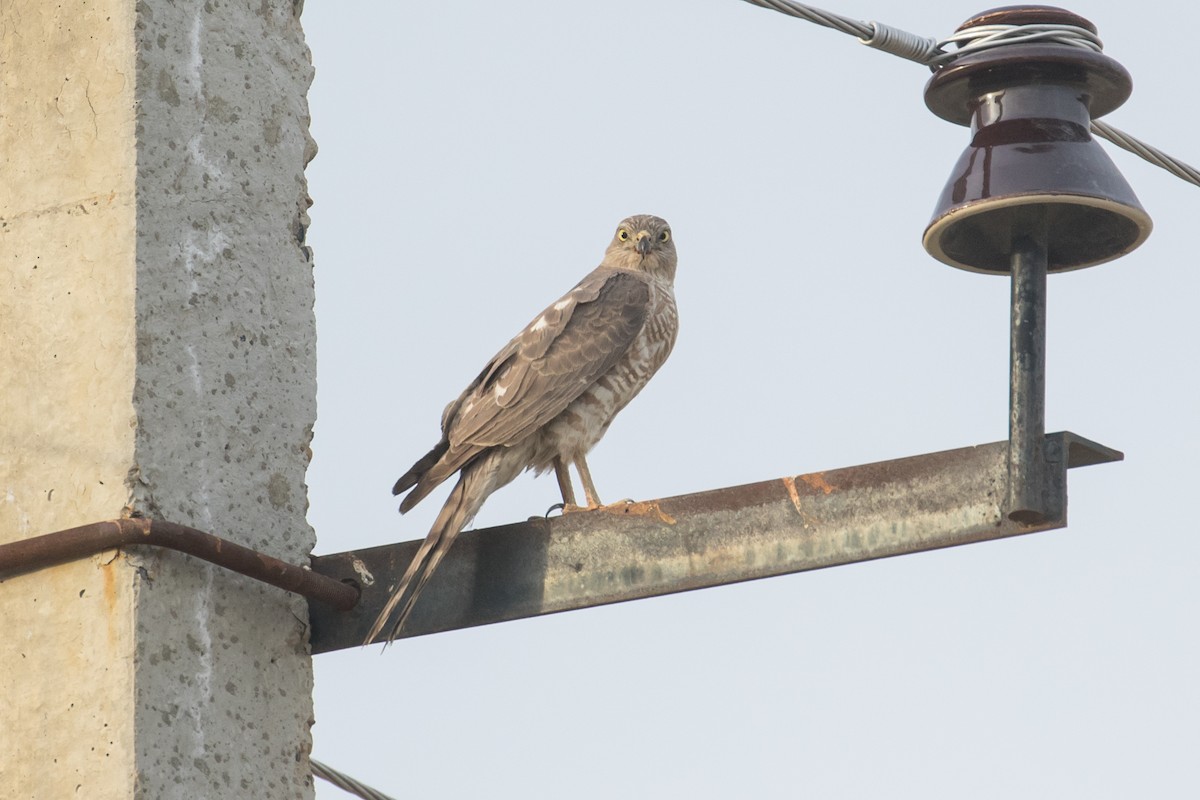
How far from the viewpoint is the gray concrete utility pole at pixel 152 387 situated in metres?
3.93

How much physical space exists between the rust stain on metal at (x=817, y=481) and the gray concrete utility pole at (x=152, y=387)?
1.17m

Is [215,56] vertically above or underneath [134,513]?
above

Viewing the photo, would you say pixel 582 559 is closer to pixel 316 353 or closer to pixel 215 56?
pixel 316 353

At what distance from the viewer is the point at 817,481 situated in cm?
399

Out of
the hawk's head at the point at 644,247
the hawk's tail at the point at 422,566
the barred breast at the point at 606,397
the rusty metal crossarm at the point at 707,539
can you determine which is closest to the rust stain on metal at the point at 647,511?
the rusty metal crossarm at the point at 707,539

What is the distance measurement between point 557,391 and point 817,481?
88.8 inches

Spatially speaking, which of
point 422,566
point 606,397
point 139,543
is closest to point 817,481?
point 422,566

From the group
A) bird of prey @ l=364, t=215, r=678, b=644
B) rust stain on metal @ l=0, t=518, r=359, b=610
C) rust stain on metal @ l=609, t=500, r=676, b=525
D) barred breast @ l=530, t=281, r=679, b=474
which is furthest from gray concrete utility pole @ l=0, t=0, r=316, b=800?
barred breast @ l=530, t=281, r=679, b=474

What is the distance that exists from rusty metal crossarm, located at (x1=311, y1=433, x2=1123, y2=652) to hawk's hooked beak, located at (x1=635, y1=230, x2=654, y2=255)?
333 cm

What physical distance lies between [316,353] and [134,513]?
0.71 meters

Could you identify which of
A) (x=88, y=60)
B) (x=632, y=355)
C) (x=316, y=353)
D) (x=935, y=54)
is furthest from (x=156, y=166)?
(x=632, y=355)

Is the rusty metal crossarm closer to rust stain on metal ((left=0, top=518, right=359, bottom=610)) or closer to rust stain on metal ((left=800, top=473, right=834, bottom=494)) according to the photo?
rust stain on metal ((left=800, top=473, right=834, bottom=494))

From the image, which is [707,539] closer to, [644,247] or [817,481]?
[817,481]

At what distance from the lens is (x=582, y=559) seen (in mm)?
4301
